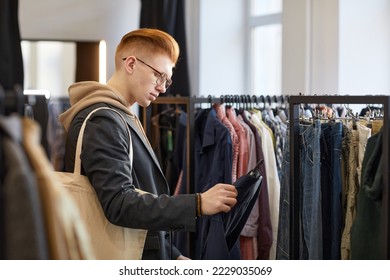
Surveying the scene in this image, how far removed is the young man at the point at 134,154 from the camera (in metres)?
1.58

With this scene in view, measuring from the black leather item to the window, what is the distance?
8.86 ft

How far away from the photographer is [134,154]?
1.75 metres

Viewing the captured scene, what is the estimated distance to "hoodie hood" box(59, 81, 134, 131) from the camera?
1725mm

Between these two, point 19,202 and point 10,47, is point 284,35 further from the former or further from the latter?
point 19,202

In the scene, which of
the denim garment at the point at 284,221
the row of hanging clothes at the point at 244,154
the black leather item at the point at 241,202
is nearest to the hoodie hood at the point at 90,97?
the black leather item at the point at 241,202

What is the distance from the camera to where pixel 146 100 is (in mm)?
1822

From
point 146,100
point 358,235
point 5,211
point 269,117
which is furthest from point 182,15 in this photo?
point 5,211

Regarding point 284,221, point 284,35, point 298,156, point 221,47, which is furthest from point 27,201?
point 221,47

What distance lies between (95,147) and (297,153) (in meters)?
0.60

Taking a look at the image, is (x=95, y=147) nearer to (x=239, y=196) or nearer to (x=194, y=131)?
(x=239, y=196)

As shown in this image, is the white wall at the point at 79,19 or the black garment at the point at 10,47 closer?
the black garment at the point at 10,47

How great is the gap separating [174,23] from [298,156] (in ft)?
9.28

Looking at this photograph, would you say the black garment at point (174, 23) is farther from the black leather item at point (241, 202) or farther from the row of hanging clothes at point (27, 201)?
the row of hanging clothes at point (27, 201)

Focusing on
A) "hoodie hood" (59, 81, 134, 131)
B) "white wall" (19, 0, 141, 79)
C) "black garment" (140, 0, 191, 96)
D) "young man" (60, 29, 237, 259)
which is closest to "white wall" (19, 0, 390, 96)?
"white wall" (19, 0, 141, 79)
